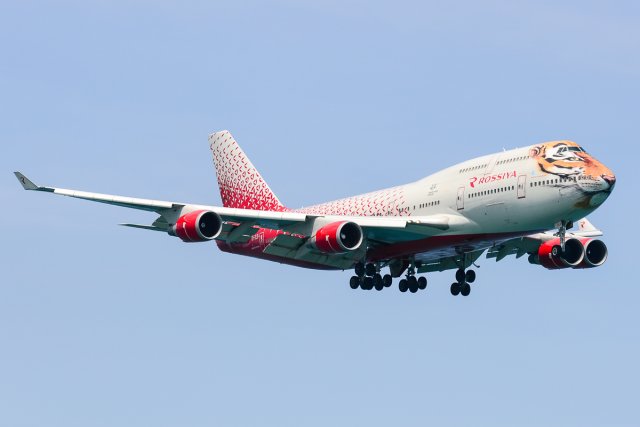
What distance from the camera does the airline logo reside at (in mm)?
71812

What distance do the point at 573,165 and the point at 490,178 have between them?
16.0 ft

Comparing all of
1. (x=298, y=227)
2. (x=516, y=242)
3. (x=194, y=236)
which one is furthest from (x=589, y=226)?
(x=194, y=236)

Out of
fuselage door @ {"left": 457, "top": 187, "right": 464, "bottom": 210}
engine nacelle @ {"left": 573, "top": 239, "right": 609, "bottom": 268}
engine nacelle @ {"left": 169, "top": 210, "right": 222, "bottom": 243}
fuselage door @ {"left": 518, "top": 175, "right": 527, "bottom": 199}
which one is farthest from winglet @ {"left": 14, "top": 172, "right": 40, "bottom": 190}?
engine nacelle @ {"left": 573, "top": 239, "right": 609, "bottom": 268}

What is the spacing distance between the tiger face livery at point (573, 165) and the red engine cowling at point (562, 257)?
716 centimetres

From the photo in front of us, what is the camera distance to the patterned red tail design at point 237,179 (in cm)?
8944

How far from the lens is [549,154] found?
232 feet

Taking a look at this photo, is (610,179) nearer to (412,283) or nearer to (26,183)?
(412,283)

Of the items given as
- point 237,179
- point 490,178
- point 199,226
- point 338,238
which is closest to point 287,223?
point 338,238

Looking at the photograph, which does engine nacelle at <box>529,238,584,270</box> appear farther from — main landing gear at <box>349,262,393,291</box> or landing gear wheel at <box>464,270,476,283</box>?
main landing gear at <box>349,262,393,291</box>

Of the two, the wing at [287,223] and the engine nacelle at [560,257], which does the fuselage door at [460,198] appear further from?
the engine nacelle at [560,257]

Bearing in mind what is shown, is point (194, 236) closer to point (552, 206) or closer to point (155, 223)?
point (155, 223)

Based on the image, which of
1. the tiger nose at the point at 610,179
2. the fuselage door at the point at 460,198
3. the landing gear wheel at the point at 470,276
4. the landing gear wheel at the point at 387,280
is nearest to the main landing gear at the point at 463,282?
the landing gear wheel at the point at 470,276

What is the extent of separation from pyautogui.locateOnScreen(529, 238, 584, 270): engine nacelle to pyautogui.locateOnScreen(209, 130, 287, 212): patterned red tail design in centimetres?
1687

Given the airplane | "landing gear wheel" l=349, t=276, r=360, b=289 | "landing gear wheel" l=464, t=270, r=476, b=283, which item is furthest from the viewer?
"landing gear wheel" l=464, t=270, r=476, b=283
